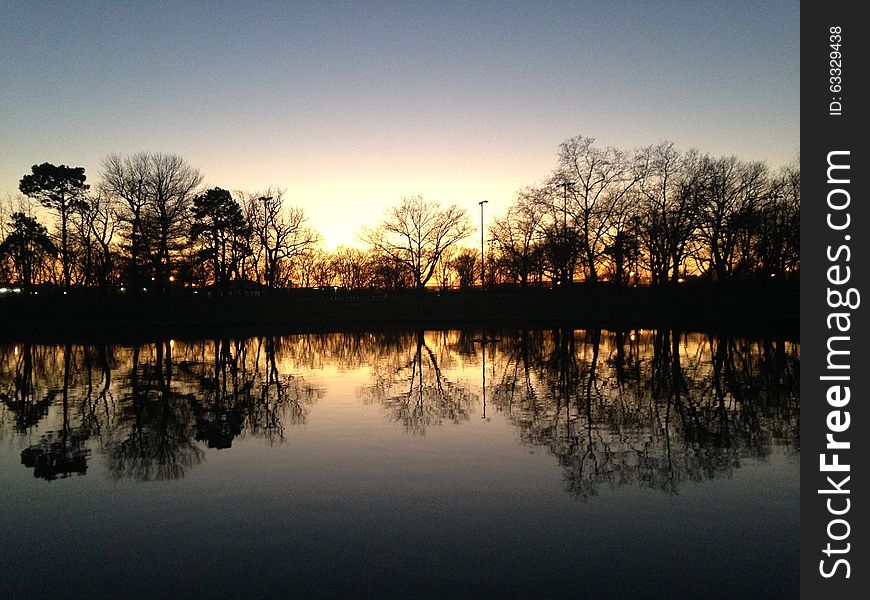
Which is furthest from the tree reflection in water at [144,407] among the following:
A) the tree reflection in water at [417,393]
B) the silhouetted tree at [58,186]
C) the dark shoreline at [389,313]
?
the silhouetted tree at [58,186]

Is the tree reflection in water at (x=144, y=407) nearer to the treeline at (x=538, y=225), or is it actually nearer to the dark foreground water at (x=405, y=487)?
the dark foreground water at (x=405, y=487)

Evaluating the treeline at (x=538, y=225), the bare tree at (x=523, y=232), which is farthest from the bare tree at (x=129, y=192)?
the bare tree at (x=523, y=232)

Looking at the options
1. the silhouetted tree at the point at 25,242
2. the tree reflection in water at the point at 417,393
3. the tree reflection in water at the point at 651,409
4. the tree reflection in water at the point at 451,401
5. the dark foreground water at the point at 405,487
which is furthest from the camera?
the silhouetted tree at the point at 25,242

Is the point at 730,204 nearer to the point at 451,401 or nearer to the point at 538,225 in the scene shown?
the point at 538,225

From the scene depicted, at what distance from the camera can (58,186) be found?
61.6 m

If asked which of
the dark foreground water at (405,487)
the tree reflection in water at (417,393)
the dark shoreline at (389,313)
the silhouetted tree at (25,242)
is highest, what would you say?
the silhouetted tree at (25,242)

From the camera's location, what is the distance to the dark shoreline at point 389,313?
50.4 metres

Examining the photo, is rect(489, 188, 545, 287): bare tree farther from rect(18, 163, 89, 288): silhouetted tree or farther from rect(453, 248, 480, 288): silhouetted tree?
rect(18, 163, 89, 288): silhouetted tree

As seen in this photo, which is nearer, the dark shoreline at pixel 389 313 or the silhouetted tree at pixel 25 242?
the dark shoreline at pixel 389 313

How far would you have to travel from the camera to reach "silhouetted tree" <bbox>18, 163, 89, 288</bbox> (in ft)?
198

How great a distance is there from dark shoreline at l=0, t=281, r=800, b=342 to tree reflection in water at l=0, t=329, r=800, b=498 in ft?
58.1

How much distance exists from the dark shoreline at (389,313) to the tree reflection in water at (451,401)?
17.7 metres

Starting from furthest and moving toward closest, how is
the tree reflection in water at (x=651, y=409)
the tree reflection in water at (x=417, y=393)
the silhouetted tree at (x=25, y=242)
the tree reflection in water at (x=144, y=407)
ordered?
the silhouetted tree at (x=25, y=242)
the tree reflection in water at (x=417, y=393)
the tree reflection in water at (x=144, y=407)
the tree reflection in water at (x=651, y=409)

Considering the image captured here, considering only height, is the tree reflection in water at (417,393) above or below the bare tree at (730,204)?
below
